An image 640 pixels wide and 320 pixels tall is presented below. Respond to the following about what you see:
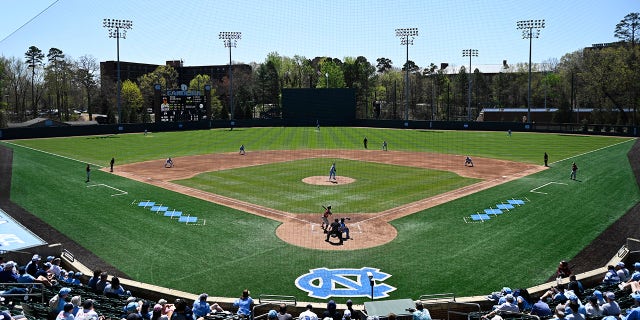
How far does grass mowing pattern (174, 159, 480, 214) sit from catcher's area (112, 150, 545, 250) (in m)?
0.94

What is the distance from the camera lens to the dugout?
8075 cm

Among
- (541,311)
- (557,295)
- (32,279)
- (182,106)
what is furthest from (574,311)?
(182,106)

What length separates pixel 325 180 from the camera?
111ft

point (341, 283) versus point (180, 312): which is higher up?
point (180, 312)

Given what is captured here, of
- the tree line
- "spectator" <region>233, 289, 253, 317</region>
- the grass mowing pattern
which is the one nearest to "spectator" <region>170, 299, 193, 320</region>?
"spectator" <region>233, 289, 253, 317</region>

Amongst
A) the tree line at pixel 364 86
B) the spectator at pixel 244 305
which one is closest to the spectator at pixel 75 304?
the spectator at pixel 244 305

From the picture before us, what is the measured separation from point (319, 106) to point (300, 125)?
466 centimetres

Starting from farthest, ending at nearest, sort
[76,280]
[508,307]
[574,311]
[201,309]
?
[76,280] < [201,309] < [508,307] < [574,311]

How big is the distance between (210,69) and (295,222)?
12823 cm

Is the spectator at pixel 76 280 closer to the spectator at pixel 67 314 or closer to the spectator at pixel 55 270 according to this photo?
the spectator at pixel 55 270

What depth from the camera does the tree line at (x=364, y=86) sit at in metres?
78.0

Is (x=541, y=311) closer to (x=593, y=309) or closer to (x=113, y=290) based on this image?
(x=593, y=309)

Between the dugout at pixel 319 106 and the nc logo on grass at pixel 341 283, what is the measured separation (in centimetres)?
6510

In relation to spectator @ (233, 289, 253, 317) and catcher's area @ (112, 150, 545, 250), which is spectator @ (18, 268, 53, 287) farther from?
catcher's area @ (112, 150, 545, 250)
